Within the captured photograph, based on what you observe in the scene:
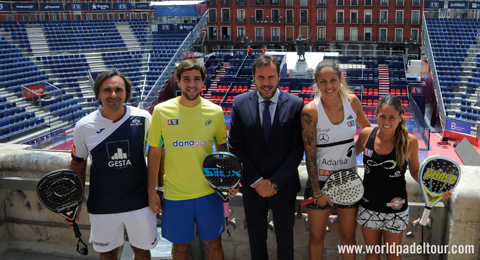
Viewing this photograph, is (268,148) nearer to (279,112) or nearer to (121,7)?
(279,112)

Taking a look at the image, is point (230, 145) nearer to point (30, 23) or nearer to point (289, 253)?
point (289, 253)

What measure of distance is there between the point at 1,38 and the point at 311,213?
2916cm

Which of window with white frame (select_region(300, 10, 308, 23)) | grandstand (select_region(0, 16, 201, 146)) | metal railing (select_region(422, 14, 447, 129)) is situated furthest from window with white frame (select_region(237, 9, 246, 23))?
metal railing (select_region(422, 14, 447, 129))

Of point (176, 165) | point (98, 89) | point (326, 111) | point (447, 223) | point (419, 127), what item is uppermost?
point (98, 89)

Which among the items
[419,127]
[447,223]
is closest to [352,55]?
[419,127]

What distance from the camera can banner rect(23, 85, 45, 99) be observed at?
20.7 m

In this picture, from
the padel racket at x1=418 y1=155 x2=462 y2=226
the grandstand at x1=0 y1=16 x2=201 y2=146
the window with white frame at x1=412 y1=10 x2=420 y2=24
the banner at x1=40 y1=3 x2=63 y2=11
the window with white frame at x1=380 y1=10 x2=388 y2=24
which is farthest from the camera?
the window with white frame at x1=380 y1=10 x2=388 y2=24

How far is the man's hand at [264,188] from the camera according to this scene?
3.12m

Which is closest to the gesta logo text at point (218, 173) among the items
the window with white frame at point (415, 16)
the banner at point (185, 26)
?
the banner at point (185, 26)

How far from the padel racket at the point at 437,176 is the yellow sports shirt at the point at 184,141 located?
1.61 m

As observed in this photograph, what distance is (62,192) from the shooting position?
3.13m

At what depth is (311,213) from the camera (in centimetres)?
329

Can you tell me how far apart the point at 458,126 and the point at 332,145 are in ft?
57.0

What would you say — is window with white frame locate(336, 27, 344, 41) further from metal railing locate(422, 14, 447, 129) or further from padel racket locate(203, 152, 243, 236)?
padel racket locate(203, 152, 243, 236)
